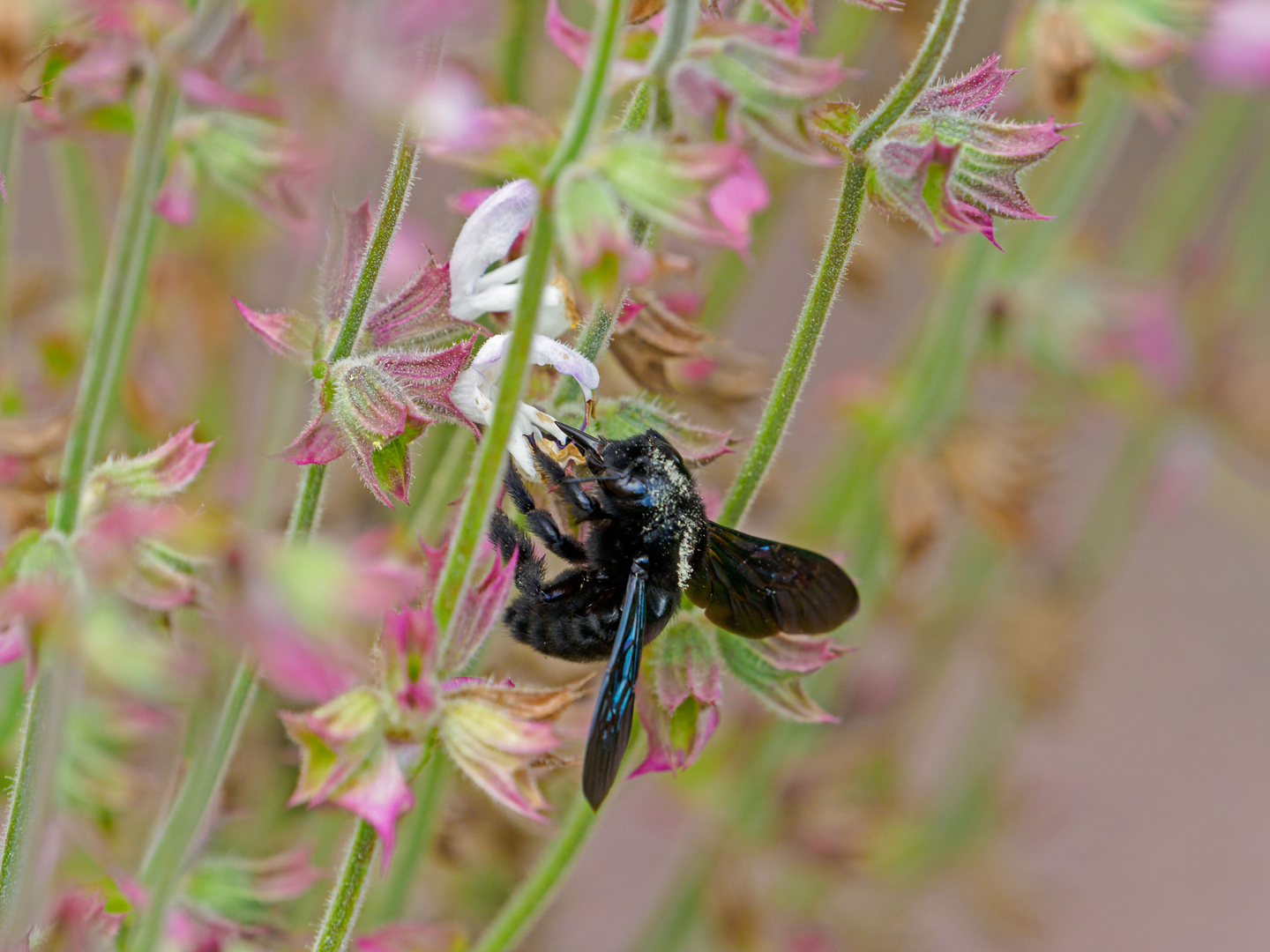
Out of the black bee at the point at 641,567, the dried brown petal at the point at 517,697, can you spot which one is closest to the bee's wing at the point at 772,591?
the black bee at the point at 641,567

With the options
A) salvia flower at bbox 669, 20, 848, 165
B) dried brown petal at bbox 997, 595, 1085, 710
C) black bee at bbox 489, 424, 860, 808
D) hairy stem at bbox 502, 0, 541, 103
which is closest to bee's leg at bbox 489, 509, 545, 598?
black bee at bbox 489, 424, 860, 808

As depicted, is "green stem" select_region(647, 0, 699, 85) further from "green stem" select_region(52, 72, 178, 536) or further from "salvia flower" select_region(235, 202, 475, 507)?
"green stem" select_region(52, 72, 178, 536)

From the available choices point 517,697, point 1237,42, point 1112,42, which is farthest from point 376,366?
point 1237,42

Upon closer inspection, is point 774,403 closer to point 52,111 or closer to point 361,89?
point 361,89

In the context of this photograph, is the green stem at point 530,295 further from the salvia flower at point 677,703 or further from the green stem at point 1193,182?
the green stem at point 1193,182

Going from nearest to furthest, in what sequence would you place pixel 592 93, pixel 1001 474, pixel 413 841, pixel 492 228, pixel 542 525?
1. pixel 592 93
2. pixel 492 228
3. pixel 542 525
4. pixel 413 841
5. pixel 1001 474

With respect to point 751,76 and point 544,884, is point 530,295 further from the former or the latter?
point 544,884

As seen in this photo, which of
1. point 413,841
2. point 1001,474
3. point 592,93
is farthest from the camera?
point 1001,474
